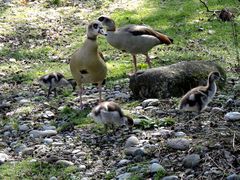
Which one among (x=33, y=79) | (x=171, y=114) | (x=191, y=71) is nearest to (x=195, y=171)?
(x=171, y=114)

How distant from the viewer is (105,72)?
10906mm

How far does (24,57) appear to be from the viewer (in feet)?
49.3

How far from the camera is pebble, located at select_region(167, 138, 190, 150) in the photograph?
809 centimetres

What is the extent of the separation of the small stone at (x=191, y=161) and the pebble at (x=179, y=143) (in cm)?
42

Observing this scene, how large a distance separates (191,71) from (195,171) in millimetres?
3848

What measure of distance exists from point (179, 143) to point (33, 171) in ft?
6.44

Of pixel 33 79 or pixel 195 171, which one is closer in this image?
pixel 195 171

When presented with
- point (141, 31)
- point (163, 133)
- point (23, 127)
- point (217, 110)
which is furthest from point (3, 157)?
point (141, 31)

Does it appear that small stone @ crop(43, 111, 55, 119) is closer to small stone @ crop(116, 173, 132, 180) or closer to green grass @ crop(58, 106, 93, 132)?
green grass @ crop(58, 106, 93, 132)

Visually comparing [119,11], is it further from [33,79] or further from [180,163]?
[180,163]

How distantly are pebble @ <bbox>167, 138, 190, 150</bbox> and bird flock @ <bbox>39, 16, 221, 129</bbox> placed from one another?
1.07 metres

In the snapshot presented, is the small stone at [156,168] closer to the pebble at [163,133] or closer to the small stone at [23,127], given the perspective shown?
the pebble at [163,133]

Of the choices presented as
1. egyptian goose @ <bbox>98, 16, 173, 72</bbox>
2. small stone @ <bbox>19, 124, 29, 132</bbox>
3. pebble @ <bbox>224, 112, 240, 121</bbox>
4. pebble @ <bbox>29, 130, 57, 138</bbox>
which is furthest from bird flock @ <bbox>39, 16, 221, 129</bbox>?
small stone @ <bbox>19, 124, 29, 132</bbox>

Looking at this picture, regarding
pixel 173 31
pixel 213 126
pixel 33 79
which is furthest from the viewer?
pixel 173 31
